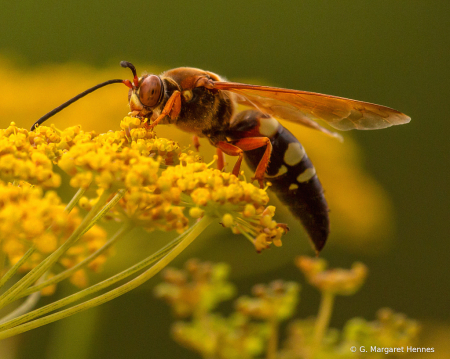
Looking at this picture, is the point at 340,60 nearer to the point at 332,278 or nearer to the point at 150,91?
the point at 332,278

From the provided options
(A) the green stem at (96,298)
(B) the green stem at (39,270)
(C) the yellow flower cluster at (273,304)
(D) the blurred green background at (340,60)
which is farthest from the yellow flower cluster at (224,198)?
(D) the blurred green background at (340,60)

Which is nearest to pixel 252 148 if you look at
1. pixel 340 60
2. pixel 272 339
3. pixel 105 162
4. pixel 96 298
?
pixel 272 339

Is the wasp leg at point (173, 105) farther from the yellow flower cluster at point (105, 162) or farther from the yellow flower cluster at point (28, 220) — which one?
the yellow flower cluster at point (28, 220)

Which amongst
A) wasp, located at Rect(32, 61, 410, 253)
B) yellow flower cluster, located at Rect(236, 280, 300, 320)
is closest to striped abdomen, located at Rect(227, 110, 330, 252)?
wasp, located at Rect(32, 61, 410, 253)

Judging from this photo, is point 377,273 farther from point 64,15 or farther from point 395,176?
point 64,15

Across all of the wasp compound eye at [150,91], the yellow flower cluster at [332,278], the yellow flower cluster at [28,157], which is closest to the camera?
the yellow flower cluster at [28,157]

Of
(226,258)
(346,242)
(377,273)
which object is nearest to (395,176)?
(377,273)

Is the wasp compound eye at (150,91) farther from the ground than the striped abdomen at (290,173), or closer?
farther from the ground
